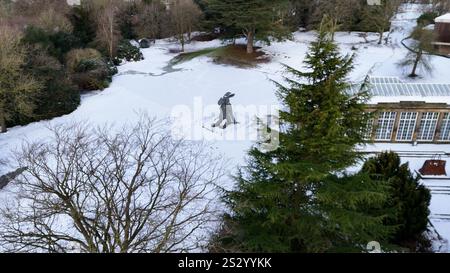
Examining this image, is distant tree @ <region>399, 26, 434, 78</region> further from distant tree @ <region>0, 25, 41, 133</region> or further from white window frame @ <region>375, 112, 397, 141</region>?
distant tree @ <region>0, 25, 41, 133</region>

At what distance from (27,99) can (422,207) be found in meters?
22.1

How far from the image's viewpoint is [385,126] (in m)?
21.8

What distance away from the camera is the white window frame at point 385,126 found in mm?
21562

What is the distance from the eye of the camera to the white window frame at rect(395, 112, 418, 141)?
21516 millimetres

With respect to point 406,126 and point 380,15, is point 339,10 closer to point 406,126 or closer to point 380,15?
point 380,15

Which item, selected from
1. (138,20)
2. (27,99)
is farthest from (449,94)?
(138,20)

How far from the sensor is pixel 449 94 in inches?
851

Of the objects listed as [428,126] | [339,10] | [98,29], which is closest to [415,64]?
[339,10]

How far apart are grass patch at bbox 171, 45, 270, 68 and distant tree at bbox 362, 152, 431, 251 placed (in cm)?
2319

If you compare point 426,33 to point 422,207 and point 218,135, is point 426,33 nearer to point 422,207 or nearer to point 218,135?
point 218,135

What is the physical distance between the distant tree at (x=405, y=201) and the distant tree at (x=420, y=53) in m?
21.1

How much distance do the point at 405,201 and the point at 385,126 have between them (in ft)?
29.4

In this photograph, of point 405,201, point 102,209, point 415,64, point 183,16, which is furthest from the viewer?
point 183,16

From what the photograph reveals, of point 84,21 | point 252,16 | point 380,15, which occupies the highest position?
point 380,15
